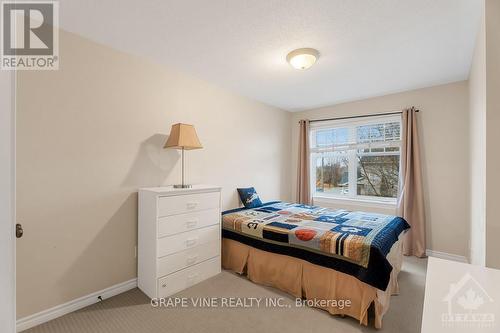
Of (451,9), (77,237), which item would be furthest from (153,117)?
(451,9)

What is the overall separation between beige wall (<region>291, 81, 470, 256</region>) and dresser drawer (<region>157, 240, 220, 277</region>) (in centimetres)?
302

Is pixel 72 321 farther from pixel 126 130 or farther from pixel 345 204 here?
pixel 345 204

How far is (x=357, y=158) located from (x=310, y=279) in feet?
8.43

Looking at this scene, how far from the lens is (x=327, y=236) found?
2.10 metres

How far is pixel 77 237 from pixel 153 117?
53.1 inches

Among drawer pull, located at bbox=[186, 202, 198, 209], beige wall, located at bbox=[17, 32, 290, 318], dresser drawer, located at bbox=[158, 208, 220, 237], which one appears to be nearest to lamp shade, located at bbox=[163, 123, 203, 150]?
beige wall, located at bbox=[17, 32, 290, 318]

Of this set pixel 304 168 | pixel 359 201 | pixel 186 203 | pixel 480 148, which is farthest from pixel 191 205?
pixel 359 201

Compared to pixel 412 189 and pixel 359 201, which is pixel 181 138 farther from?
pixel 412 189

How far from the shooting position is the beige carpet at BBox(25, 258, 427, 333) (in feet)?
5.78

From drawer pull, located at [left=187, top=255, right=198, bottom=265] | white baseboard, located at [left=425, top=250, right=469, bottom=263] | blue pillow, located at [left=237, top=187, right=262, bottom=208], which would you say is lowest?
white baseboard, located at [left=425, top=250, right=469, bottom=263]

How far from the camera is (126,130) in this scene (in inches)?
90.9

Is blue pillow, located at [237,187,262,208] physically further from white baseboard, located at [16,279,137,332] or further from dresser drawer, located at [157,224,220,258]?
white baseboard, located at [16,279,137,332]

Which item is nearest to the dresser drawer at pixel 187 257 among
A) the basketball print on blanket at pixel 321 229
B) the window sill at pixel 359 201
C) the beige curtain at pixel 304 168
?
the basketball print on blanket at pixel 321 229

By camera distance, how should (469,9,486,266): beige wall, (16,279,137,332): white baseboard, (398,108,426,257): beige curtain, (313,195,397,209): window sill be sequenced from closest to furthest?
(469,9,486,266): beige wall, (16,279,137,332): white baseboard, (398,108,426,257): beige curtain, (313,195,397,209): window sill
